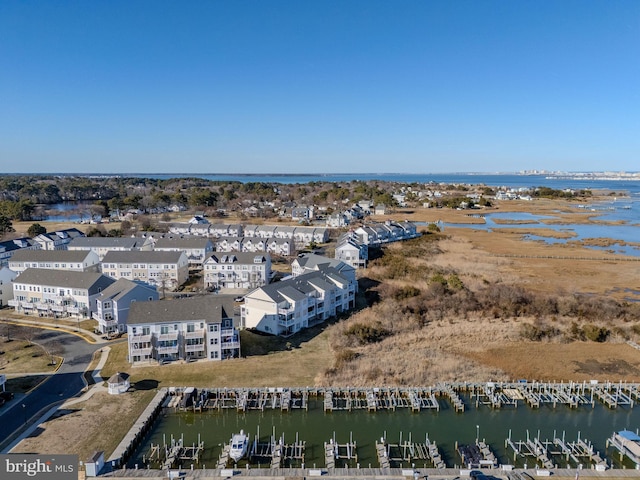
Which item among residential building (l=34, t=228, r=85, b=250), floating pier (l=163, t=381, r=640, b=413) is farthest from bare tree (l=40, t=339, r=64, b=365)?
residential building (l=34, t=228, r=85, b=250)

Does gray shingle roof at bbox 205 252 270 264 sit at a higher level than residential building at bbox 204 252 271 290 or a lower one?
higher

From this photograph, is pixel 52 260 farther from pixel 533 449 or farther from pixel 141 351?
pixel 533 449

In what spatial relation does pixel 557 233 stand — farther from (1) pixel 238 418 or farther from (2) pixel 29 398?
(2) pixel 29 398

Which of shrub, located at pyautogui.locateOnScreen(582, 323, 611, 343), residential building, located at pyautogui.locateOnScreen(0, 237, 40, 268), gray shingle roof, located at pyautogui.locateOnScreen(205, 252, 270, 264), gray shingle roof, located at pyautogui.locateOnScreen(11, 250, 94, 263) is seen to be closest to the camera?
shrub, located at pyautogui.locateOnScreen(582, 323, 611, 343)

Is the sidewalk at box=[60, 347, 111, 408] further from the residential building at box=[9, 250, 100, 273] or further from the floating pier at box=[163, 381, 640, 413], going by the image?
the residential building at box=[9, 250, 100, 273]

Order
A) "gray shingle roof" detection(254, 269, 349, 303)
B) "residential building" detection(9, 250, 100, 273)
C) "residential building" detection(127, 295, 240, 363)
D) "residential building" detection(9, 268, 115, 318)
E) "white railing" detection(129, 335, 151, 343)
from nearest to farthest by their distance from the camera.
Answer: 1. "white railing" detection(129, 335, 151, 343)
2. "residential building" detection(127, 295, 240, 363)
3. "gray shingle roof" detection(254, 269, 349, 303)
4. "residential building" detection(9, 268, 115, 318)
5. "residential building" detection(9, 250, 100, 273)

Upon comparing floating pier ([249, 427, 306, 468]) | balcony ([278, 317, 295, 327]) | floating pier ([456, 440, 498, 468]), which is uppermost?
balcony ([278, 317, 295, 327])

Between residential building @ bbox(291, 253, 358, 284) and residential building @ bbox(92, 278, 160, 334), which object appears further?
residential building @ bbox(291, 253, 358, 284)

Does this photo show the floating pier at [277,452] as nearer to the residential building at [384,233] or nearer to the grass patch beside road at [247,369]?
the grass patch beside road at [247,369]
